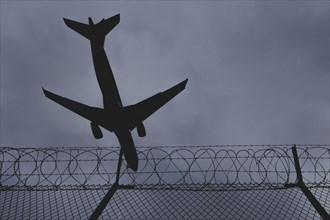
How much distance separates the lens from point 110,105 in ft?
56.2

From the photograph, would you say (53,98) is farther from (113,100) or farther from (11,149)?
(11,149)

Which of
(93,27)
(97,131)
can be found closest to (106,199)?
(97,131)

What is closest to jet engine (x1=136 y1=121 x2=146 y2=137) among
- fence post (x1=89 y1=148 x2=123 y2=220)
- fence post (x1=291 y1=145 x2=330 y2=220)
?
fence post (x1=89 y1=148 x2=123 y2=220)

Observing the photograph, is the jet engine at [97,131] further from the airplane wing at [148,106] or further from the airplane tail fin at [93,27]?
the airplane tail fin at [93,27]

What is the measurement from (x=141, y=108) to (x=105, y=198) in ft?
30.7

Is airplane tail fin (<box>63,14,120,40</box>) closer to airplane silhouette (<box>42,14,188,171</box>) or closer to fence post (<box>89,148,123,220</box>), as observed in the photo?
airplane silhouette (<box>42,14,188,171</box>)

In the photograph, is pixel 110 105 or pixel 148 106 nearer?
pixel 110 105

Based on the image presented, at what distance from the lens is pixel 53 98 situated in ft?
57.3

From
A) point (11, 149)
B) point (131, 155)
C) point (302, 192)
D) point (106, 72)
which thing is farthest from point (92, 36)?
point (302, 192)

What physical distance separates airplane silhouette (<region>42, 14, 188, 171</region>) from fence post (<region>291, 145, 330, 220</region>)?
8494 mm

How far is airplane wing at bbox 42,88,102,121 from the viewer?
58.1ft

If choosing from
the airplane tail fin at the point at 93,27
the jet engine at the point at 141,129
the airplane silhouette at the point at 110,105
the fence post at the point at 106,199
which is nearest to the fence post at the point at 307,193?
the fence post at the point at 106,199

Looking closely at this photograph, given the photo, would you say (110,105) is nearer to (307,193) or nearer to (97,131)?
(97,131)

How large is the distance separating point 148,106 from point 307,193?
34.8 ft
